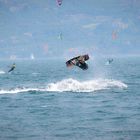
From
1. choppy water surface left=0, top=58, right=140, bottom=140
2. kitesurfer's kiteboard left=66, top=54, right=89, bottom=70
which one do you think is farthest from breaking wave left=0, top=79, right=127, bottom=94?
kitesurfer's kiteboard left=66, top=54, right=89, bottom=70

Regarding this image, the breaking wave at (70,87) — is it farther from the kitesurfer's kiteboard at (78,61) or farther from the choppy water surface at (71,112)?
the kitesurfer's kiteboard at (78,61)

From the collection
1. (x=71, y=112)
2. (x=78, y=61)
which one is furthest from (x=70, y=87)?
(x=71, y=112)

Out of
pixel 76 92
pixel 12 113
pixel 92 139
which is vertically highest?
pixel 76 92

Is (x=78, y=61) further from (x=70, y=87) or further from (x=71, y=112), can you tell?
(x=70, y=87)

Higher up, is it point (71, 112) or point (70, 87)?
point (70, 87)

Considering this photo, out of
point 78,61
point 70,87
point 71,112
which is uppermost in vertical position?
point 78,61

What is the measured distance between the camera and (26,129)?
1831 inches

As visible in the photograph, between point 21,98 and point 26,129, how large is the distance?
77.2ft

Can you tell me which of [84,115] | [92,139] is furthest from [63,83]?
A: [92,139]

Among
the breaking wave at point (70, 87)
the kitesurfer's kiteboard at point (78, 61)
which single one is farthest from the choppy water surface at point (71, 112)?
the kitesurfer's kiteboard at point (78, 61)

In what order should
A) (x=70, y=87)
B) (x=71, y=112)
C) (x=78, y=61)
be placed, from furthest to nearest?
(x=70, y=87) → (x=78, y=61) → (x=71, y=112)

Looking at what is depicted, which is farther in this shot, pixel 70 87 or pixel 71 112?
pixel 70 87

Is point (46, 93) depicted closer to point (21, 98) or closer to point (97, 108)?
point (21, 98)

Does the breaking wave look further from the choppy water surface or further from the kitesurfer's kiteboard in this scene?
the kitesurfer's kiteboard
